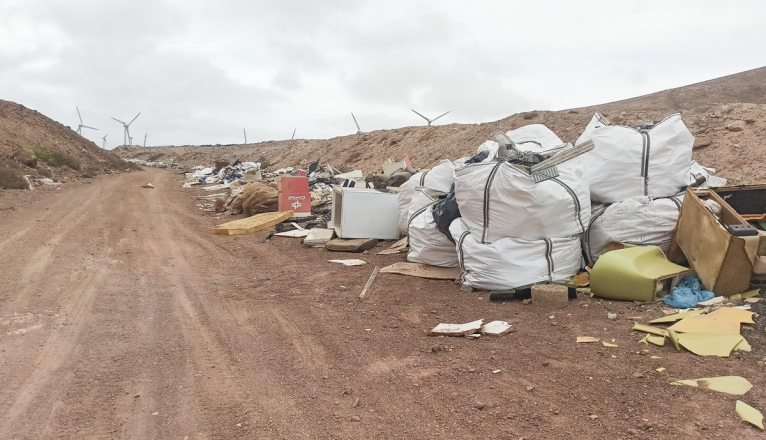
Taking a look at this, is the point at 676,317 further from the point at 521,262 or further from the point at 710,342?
the point at 521,262

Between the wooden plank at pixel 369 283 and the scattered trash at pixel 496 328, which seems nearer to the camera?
the scattered trash at pixel 496 328

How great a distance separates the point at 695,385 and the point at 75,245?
7.60 metres

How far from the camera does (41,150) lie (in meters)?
22.1

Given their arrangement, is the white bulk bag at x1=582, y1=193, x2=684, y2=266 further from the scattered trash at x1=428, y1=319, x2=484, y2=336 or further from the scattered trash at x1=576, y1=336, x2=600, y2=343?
the scattered trash at x1=428, y1=319, x2=484, y2=336

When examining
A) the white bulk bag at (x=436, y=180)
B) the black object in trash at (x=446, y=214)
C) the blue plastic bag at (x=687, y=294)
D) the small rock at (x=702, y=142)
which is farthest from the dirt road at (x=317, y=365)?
the small rock at (x=702, y=142)

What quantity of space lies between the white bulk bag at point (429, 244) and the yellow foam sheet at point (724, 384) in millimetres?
3265

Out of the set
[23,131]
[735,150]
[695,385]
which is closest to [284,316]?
[695,385]

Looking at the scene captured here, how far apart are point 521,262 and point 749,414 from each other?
2.61 m

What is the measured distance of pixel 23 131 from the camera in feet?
79.7

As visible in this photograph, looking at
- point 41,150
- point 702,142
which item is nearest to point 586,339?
point 702,142

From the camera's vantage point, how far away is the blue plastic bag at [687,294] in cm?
409

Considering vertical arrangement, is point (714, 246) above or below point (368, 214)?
above

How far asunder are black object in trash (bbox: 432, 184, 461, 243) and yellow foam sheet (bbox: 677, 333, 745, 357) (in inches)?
102

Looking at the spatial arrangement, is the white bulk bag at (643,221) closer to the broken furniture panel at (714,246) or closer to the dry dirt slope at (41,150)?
the broken furniture panel at (714,246)
